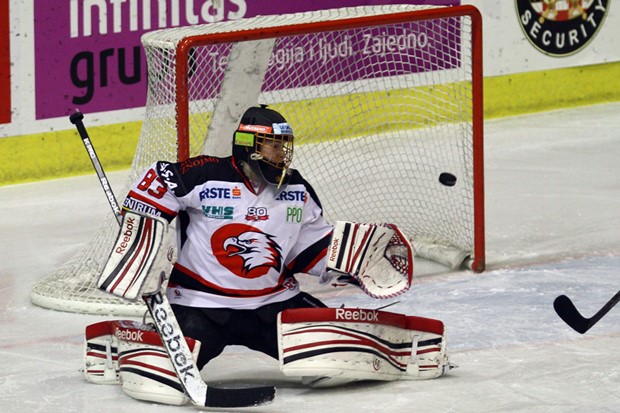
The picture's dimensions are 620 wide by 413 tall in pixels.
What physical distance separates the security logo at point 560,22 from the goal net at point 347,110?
1594 millimetres

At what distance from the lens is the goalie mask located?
5367 mm

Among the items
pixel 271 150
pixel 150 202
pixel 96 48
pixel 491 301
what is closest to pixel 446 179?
pixel 491 301

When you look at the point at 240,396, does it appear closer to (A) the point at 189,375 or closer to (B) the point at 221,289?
(A) the point at 189,375

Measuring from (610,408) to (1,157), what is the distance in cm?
459

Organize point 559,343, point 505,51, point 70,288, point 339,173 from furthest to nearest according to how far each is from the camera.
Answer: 1. point 505,51
2. point 339,173
3. point 70,288
4. point 559,343

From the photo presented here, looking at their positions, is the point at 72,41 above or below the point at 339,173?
above

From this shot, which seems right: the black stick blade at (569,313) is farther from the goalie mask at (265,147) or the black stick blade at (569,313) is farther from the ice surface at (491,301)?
the goalie mask at (265,147)

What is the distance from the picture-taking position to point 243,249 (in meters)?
5.38

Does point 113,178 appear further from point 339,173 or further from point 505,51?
point 505,51

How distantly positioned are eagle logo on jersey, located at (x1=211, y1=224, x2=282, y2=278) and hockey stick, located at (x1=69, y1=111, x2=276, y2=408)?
236 mm

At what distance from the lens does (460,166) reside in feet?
29.2

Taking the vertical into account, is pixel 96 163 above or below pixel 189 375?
above

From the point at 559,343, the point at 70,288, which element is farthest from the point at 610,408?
the point at 70,288

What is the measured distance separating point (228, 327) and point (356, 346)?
414mm
